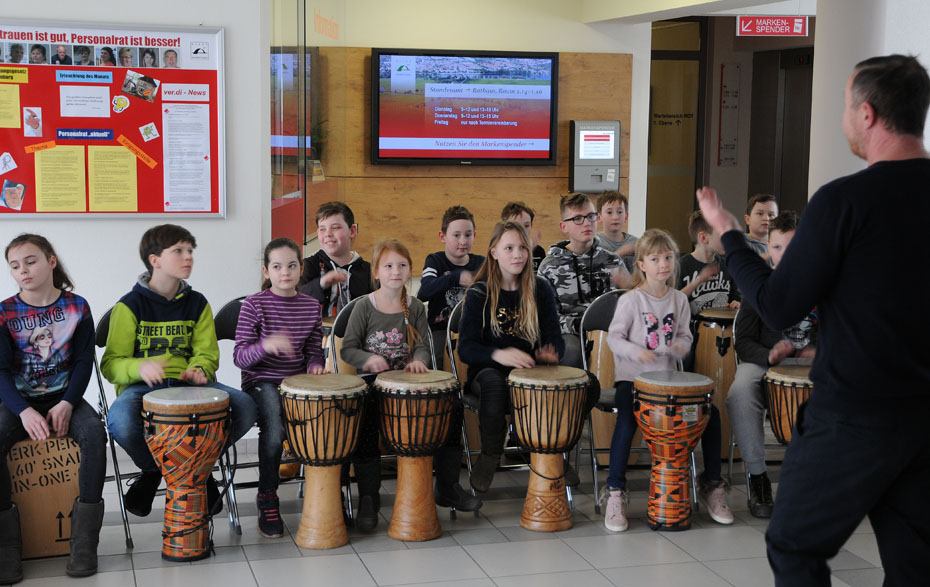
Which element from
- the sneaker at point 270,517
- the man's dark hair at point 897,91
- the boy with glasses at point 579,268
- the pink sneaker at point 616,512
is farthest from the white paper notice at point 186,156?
the man's dark hair at point 897,91

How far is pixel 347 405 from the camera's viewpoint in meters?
3.81

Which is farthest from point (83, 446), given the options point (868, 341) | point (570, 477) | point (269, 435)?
point (868, 341)

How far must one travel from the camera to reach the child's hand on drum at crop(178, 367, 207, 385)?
384 cm

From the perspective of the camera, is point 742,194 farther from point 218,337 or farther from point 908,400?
point 908,400

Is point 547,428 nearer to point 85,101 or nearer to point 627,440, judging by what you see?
point 627,440

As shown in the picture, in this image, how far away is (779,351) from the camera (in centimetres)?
436

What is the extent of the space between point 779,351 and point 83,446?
9.45 feet

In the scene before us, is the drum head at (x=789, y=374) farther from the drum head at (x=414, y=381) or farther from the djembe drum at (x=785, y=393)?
the drum head at (x=414, y=381)

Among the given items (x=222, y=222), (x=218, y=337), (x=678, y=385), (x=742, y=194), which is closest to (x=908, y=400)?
(x=678, y=385)

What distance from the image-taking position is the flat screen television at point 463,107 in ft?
25.9

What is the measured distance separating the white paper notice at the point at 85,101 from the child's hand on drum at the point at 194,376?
4.89 ft

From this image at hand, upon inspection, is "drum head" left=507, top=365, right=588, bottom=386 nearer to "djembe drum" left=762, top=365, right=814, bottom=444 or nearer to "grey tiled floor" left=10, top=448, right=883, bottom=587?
"grey tiled floor" left=10, top=448, right=883, bottom=587

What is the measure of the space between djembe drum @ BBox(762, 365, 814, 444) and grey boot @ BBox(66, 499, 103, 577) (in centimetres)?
273

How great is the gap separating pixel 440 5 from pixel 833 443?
6338mm
